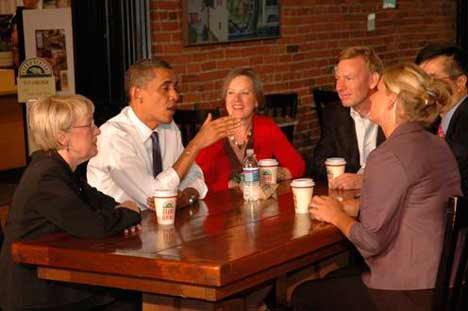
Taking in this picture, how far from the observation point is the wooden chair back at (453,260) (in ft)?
10.9

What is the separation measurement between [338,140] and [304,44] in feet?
10.4

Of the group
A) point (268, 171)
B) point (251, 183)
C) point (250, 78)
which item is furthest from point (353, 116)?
point (251, 183)

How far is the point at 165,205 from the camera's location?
12.3 feet

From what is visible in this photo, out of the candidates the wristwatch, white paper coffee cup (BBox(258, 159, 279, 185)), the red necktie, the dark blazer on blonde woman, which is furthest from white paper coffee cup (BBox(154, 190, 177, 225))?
the red necktie

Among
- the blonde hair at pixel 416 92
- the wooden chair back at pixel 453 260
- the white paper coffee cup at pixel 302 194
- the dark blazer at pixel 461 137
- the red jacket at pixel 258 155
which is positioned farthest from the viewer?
the red jacket at pixel 258 155

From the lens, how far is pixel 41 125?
365cm

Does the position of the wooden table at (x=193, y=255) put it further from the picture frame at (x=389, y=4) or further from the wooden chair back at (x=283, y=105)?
the picture frame at (x=389, y=4)

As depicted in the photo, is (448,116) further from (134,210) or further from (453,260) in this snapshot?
(134,210)

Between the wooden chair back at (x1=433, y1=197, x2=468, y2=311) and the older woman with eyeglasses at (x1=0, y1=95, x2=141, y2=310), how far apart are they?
3.54ft

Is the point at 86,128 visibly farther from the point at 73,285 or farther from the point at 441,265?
the point at 441,265

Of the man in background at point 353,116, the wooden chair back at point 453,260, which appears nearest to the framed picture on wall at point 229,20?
the man in background at point 353,116

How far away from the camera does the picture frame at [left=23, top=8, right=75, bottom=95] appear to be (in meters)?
6.10

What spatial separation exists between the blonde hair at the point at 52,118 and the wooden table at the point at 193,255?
336 millimetres

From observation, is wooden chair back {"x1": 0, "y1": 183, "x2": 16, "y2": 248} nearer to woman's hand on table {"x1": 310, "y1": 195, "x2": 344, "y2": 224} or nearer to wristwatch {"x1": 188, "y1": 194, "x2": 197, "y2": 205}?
wristwatch {"x1": 188, "y1": 194, "x2": 197, "y2": 205}
